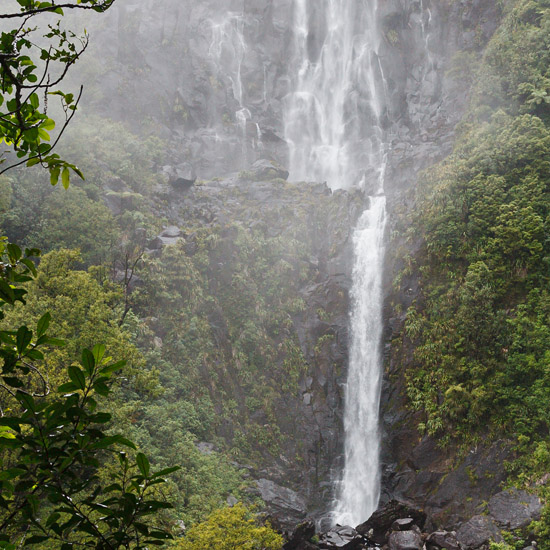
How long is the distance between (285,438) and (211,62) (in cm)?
3278

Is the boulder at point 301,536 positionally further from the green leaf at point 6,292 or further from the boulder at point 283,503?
the green leaf at point 6,292

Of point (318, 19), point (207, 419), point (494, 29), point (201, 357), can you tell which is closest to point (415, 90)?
point (494, 29)

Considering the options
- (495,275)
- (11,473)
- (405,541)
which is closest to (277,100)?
(495,275)

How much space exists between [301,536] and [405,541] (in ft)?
12.1

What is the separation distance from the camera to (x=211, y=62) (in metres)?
39.2

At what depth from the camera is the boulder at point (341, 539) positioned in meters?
15.4

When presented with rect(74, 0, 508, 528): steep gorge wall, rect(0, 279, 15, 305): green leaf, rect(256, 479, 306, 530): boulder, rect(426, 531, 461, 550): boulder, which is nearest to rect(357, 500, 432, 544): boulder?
rect(426, 531, 461, 550): boulder


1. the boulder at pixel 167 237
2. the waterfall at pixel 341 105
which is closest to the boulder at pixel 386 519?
the waterfall at pixel 341 105

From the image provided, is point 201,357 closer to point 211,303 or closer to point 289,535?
point 211,303

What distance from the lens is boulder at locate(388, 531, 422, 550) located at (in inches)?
556

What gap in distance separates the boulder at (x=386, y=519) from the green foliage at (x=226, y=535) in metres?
5.70

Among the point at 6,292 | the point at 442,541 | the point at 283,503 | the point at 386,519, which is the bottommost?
the point at 283,503

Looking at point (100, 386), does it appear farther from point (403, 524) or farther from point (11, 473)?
point (403, 524)

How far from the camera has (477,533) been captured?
13570 millimetres
